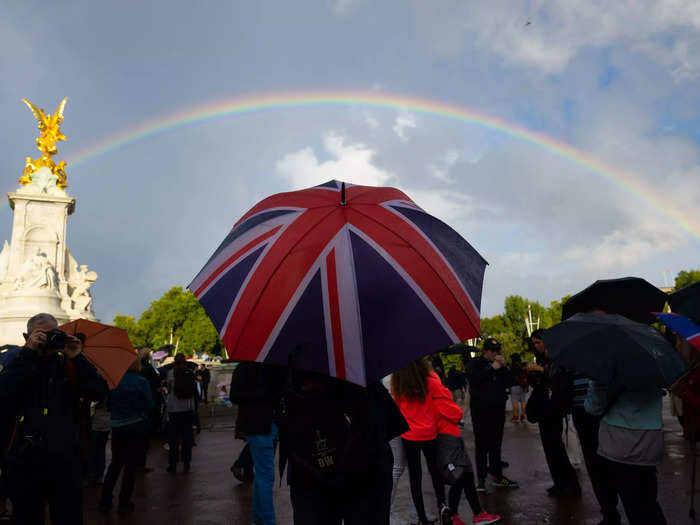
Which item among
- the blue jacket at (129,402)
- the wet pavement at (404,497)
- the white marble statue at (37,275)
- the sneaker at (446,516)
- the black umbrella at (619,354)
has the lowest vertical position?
the wet pavement at (404,497)

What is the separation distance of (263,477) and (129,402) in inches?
98.8

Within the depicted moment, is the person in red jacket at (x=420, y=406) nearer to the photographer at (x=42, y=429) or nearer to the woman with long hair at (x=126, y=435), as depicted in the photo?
the photographer at (x=42, y=429)

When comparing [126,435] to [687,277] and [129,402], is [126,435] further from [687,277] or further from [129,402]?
[687,277]

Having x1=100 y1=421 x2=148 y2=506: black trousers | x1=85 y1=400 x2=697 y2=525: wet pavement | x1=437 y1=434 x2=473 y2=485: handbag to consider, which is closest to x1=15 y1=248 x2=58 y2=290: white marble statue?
x1=85 y1=400 x2=697 y2=525: wet pavement

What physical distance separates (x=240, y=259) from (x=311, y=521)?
1.26 m

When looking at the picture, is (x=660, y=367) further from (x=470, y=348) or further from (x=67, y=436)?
(x=470, y=348)

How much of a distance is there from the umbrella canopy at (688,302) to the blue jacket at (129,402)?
19.7 ft

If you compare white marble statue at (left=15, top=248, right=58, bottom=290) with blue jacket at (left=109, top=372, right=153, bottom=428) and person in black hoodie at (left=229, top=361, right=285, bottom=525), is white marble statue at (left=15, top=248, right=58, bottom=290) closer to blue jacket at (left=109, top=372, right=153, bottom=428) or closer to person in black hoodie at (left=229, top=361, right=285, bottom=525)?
blue jacket at (left=109, top=372, right=153, bottom=428)

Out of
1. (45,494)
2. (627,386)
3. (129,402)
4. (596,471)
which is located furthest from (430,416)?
(129,402)

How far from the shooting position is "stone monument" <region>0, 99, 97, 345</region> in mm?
29500

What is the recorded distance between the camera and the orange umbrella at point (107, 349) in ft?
18.9

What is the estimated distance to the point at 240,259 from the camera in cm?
255

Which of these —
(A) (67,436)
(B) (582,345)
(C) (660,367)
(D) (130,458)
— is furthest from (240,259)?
(D) (130,458)

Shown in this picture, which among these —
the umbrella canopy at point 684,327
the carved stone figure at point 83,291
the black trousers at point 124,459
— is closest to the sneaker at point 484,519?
the umbrella canopy at point 684,327
